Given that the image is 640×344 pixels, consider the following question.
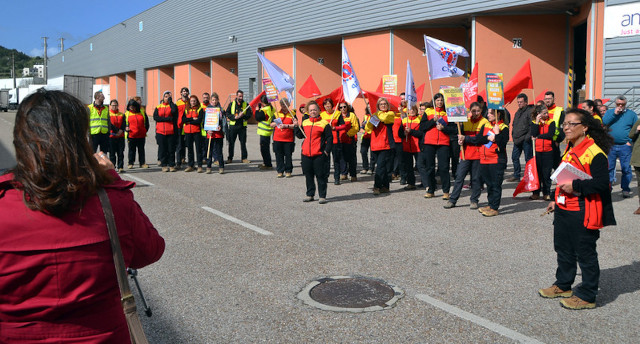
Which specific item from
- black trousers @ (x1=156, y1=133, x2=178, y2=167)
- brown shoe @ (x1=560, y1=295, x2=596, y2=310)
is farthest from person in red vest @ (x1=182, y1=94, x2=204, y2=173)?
brown shoe @ (x1=560, y1=295, x2=596, y2=310)

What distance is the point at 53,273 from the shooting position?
207 cm

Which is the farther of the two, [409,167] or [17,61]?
[17,61]

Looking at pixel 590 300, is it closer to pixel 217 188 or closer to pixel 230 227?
pixel 230 227

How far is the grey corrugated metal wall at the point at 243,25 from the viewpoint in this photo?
25188mm

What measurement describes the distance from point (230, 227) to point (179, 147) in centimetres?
793

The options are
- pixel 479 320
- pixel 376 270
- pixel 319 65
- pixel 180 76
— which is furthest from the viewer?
pixel 180 76

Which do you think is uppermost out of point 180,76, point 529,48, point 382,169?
point 180,76

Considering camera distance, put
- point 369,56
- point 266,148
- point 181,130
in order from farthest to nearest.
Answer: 1. point 369,56
2. point 266,148
3. point 181,130

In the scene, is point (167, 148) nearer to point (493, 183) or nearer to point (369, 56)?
point (493, 183)

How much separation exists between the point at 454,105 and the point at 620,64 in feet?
33.9

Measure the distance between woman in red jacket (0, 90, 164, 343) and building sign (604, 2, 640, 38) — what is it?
18.2m

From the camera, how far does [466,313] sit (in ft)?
16.5

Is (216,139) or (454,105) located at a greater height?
(454,105)

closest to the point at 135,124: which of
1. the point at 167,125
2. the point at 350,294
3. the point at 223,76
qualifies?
the point at 167,125
